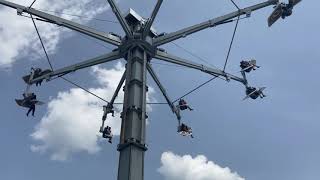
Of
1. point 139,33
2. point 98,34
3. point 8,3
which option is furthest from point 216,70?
point 8,3

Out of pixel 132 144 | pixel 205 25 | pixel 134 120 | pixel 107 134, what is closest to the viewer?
pixel 132 144

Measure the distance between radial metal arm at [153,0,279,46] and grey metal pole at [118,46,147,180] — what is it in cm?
219

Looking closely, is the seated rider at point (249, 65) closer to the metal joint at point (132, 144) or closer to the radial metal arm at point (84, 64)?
the radial metal arm at point (84, 64)

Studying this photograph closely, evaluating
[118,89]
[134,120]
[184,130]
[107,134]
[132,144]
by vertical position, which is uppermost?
[118,89]

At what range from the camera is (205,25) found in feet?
135

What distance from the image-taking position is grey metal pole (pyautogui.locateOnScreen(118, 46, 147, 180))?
3127 cm

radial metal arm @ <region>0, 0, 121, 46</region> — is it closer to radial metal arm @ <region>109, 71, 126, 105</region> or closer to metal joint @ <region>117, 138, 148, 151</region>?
radial metal arm @ <region>109, 71, 126, 105</region>

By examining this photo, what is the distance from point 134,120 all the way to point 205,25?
11.6 meters

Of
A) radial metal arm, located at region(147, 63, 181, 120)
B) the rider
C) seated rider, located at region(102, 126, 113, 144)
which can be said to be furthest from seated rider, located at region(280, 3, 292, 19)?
the rider

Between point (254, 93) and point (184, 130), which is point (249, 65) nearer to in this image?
point (254, 93)

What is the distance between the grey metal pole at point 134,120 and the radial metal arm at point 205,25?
7.18ft

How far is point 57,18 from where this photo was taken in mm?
39625

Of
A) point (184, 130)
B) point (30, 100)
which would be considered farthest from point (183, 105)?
point (30, 100)

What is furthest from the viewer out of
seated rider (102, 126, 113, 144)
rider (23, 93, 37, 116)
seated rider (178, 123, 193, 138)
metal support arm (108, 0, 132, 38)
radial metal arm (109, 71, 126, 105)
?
seated rider (178, 123, 193, 138)
